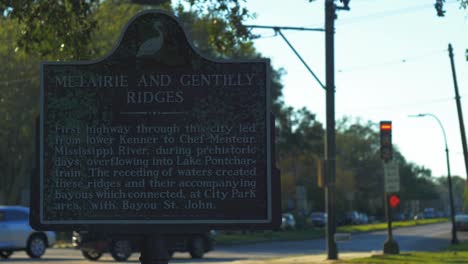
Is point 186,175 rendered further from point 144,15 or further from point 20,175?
point 20,175

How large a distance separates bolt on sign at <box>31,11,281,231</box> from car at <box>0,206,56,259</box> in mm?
20182

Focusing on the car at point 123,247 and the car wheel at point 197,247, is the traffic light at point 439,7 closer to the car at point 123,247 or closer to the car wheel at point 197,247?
the car at point 123,247

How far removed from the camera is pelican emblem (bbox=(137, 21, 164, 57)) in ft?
29.0

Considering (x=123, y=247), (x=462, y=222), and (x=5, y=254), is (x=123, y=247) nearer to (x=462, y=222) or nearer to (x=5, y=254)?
(x=5, y=254)

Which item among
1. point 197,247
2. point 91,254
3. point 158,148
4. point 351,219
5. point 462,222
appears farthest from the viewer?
point 351,219

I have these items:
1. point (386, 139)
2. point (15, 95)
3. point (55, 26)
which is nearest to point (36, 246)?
point (386, 139)

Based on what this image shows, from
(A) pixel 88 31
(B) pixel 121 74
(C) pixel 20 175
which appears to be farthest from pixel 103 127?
(C) pixel 20 175

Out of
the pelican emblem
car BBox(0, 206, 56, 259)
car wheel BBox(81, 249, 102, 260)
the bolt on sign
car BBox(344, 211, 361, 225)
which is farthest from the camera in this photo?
car BBox(344, 211, 361, 225)

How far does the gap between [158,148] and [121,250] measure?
1899 centimetres

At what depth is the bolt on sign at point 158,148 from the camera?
8.62m

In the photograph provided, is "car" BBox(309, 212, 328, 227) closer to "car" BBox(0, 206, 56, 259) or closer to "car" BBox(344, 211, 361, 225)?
"car" BBox(344, 211, 361, 225)

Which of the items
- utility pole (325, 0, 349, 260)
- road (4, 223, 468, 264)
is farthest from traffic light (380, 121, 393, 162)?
road (4, 223, 468, 264)

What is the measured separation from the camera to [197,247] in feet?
94.4

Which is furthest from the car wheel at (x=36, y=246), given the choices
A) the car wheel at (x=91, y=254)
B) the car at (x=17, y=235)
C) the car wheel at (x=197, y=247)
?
the car wheel at (x=197, y=247)
